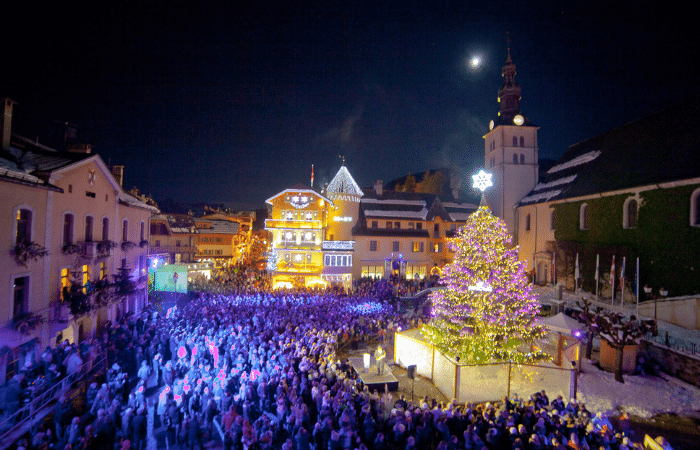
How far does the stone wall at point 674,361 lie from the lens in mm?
14273

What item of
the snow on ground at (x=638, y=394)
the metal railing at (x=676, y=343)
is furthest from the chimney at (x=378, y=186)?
the snow on ground at (x=638, y=394)

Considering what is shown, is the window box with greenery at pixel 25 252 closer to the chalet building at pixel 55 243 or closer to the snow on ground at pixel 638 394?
the chalet building at pixel 55 243

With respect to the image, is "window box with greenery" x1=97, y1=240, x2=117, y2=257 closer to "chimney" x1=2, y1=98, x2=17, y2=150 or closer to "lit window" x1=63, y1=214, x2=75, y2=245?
"lit window" x1=63, y1=214, x2=75, y2=245

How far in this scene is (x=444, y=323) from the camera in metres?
15.4

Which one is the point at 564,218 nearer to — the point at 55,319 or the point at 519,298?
the point at 519,298

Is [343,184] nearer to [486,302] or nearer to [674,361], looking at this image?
[486,302]

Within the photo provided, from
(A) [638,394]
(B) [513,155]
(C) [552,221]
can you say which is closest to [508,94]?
(B) [513,155]

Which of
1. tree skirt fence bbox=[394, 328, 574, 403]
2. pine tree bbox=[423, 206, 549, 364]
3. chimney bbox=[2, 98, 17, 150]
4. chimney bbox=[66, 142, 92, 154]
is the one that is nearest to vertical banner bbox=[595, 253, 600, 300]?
pine tree bbox=[423, 206, 549, 364]

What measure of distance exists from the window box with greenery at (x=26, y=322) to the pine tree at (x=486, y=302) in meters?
15.7

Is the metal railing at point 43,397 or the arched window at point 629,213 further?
the arched window at point 629,213

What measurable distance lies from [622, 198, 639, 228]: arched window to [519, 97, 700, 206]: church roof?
1053 mm

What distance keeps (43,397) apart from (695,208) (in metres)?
29.9

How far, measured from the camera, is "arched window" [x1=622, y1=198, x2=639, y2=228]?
23.4 m

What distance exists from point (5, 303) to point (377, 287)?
24.9 m
